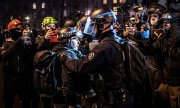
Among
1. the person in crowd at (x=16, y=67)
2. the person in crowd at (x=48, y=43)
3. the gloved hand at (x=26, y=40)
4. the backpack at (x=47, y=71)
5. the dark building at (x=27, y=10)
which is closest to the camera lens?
the backpack at (x=47, y=71)

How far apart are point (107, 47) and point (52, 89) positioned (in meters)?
2.72

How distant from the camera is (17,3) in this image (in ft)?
285

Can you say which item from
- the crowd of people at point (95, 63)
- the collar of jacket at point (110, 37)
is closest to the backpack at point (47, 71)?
the crowd of people at point (95, 63)

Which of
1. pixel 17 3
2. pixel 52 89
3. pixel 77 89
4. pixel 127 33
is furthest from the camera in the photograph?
pixel 17 3

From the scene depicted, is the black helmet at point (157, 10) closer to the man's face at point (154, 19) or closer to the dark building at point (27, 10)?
the man's face at point (154, 19)

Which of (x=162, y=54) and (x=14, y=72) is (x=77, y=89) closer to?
(x=162, y=54)

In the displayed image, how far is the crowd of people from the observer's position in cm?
502

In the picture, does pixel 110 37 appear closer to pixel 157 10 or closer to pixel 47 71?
pixel 47 71

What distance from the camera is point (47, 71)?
7098 mm

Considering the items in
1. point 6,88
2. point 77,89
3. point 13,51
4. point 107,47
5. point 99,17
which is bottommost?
point 6,88

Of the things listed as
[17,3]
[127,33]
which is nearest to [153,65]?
[127,33]

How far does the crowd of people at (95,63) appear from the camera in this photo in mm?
5023

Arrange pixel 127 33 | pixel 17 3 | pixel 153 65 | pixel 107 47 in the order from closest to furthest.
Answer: pixel 107 47 → pixel 153 65 → pixel 127 33 → pixel 17 3

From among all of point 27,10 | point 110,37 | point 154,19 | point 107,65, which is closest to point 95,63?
point 107,65
